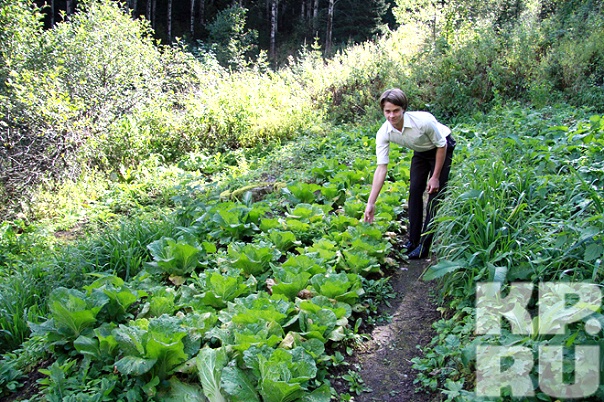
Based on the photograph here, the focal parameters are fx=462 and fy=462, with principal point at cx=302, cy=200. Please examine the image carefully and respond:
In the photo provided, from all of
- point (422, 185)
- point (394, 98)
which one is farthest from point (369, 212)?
point (394, 98)

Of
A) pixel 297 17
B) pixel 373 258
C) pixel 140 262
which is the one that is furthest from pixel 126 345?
pixel 297 17

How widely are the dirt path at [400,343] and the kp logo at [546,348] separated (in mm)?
407

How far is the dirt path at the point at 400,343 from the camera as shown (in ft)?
9.03

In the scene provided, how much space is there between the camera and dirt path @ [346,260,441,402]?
2752 mm

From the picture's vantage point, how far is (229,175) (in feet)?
A: 26.9

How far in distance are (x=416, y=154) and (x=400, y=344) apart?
1920mm

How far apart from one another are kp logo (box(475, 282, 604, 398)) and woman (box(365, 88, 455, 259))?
4.50ft

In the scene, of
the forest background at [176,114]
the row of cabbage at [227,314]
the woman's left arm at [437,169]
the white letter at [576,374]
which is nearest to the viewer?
Result: the white letter at [576,374]

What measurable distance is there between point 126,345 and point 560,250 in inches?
109

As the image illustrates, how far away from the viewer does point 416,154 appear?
14.5 ft

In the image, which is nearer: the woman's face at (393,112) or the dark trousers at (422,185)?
the woman's face at (393,112)

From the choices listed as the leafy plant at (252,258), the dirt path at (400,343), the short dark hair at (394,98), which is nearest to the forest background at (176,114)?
the dirt path at (400,343)

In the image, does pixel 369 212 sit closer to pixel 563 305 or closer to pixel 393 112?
pixel 393 112

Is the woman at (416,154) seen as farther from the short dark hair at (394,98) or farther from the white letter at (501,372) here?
the white letter at (501,372)
